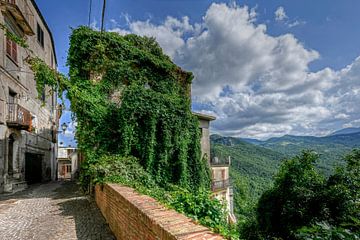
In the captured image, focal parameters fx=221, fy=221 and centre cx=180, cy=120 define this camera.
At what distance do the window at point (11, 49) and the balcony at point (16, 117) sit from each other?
2.99m

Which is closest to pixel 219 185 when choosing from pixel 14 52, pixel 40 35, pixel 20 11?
pixel 14 52

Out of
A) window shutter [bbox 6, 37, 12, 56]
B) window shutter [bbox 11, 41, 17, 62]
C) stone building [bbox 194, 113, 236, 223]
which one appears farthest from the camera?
stone building [bbox 194, 113, 236, 223]

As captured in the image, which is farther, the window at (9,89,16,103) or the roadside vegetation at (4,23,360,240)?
the window at (9,89,16,103)

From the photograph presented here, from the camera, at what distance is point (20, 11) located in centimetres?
1372

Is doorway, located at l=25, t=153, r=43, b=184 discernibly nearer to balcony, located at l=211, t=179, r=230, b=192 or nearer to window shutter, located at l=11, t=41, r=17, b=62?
window shutter, located at l=11, t=41, r=17, b=62

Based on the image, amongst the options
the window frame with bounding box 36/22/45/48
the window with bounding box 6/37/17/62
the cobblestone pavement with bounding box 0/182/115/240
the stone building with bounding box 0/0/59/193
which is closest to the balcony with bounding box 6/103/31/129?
the stone building with bounding box 0/0/59/193

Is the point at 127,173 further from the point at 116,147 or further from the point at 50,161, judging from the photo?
the point at 50,161

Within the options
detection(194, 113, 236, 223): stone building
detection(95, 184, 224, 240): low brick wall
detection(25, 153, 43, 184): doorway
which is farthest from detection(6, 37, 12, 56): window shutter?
detection(95, 184, 224, 240): low brick wall

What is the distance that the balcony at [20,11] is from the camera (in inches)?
500

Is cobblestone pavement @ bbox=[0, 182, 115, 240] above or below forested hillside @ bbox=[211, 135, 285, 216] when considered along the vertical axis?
above

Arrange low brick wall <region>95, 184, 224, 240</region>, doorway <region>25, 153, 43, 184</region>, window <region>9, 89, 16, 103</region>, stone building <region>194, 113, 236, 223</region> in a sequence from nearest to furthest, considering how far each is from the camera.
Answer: low brick wall <region>95, 184, 224, 240</region> < window <region>9, 89, 16, 103</region> < doorway <region>25, 153, 43, 184</region> < stone building <region>194, 113, 236, 223</region>

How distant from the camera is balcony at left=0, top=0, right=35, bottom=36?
12.7m

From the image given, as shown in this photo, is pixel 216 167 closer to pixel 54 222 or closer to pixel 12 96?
pixel 54 222

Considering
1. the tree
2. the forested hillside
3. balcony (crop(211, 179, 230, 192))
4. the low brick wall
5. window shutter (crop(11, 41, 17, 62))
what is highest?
window shutter (crop(11, 41, 17, 62))
